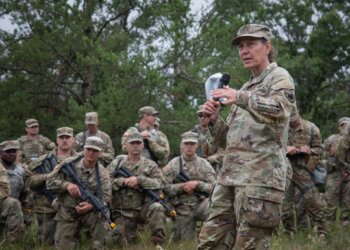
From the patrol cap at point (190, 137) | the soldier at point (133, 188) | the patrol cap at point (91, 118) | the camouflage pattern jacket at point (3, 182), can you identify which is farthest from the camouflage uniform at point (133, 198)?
the camouflage pattern jacket at point (3, 182)

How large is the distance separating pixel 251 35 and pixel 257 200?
117 centimetres

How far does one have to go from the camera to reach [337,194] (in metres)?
11.8

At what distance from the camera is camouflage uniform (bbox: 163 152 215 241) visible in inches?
389

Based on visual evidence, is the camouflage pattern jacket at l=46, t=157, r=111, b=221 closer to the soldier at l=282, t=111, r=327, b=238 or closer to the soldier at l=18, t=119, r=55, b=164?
the soldier at l=282, t=111, r=327, b=238

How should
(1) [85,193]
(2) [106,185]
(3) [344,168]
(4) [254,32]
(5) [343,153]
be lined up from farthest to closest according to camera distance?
1. (3) [344,168]
2. (5) [343,153]
3. (2) [106,185]
4. (1) [85,193]
5. (4) [254,32]

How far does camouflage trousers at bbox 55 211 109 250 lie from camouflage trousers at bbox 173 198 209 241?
181 centimetres

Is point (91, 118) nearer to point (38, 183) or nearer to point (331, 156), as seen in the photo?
point (38, 183)

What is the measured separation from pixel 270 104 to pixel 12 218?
18.3ft

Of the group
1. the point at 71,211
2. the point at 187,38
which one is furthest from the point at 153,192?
the point at 187,38

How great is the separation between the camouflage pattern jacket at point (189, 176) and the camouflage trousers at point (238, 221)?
5.15 metres

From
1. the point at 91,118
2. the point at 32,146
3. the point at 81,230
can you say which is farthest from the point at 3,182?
A: the point at 32,146

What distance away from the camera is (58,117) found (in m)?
16.0

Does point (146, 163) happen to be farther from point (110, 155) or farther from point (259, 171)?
point (259, 171)

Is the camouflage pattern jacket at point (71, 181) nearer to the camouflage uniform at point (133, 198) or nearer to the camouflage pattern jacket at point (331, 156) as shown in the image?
the camouflage uniform at point (133, 198)
